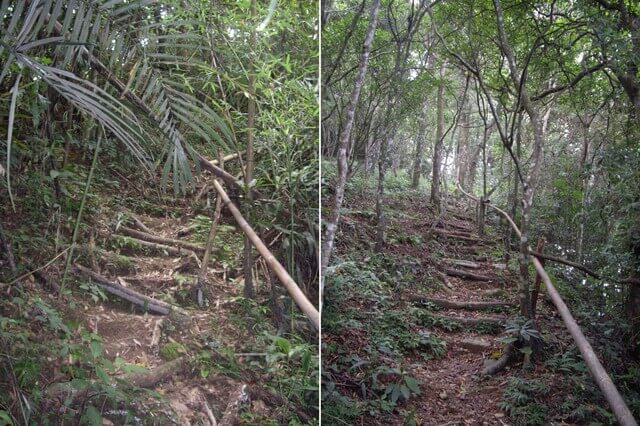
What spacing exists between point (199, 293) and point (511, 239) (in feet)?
3.45

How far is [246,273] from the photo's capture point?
42.8 inches

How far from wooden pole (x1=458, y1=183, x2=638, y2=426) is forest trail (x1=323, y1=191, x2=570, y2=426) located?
30mm

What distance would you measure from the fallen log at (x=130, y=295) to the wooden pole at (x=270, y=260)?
240 millimetres

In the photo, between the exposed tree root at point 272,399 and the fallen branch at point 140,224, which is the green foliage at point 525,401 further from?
the fallen branch at point 140,224

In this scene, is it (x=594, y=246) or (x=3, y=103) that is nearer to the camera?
(x=3, y=103)

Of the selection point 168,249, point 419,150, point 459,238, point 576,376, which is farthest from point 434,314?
point 168,249

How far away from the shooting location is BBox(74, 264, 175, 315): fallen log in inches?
35.4

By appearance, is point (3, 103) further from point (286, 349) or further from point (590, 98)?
point (590, 98)

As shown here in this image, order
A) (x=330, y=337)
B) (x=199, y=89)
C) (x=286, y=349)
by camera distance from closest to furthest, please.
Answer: (x=199, y=89) → (x=286, y=349) → (x=330, y=337)

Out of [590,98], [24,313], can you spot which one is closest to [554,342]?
[590,98]

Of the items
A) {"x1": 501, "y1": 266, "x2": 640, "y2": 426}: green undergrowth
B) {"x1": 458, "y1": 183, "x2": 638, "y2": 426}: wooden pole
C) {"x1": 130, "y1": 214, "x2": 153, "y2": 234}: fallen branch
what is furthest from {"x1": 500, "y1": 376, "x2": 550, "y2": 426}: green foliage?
{"x1": 130, "y1": 214, "x2": 153, "y2": 234}: fallen branch

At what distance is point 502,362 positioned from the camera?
4.47ft

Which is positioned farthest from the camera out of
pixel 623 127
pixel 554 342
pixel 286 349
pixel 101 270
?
pixel 623 127

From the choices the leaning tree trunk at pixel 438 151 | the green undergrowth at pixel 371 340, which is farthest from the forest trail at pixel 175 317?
the leaning tree trunk at pixel 438 151
